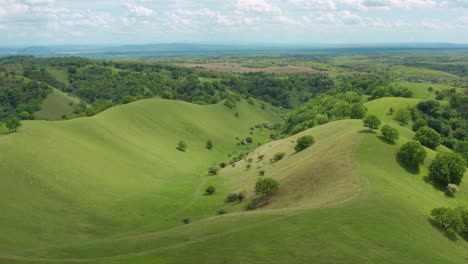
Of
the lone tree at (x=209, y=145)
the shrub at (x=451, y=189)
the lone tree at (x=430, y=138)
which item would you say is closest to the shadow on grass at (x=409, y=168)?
the shrub at (x=451, y=189)

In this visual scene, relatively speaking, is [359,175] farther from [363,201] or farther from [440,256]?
[440,256]

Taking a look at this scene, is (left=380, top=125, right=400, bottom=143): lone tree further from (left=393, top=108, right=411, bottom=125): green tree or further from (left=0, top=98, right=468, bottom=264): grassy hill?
(left=393, top=108, right=411, bottom=125): green tree

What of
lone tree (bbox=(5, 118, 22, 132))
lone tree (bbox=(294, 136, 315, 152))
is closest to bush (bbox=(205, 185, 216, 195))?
lone tree (bbox=(294, 136, 315, 152))

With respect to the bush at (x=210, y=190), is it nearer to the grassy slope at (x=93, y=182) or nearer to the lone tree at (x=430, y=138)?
the grassy slope at (x=93, y=182)

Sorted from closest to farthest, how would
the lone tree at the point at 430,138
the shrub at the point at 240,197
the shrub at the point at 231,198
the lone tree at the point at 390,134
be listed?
the shrub at the point at 240,197 → the shrub at the point at 231,198 → the lone tree at the point at 390,134 → the lone tree at the point at 430,138

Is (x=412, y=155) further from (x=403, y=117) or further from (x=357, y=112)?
(x=403, y=117)

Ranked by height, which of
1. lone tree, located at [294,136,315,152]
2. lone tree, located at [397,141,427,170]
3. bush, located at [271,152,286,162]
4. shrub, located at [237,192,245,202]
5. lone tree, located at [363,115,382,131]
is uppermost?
lone tree, located at [363,115,382,131]
